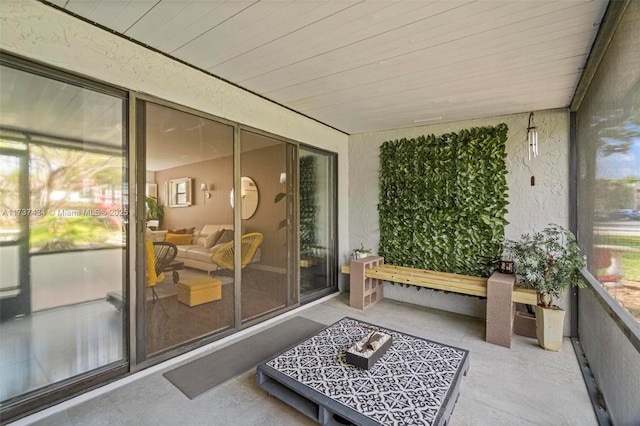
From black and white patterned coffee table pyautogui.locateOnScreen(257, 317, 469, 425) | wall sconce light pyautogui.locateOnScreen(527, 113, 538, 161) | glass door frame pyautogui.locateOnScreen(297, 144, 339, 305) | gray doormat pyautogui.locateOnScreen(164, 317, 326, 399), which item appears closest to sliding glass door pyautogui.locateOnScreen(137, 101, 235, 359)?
gray doormat pyautogui.locateOnScreen(164, 317, 326, 399)

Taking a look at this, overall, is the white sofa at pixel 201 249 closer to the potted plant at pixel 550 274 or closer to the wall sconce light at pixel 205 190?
the wall sconce light at pixel 205 190

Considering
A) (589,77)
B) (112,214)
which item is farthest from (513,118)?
(112,214)

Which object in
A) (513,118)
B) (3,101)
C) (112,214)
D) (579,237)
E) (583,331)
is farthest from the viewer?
(513,118)

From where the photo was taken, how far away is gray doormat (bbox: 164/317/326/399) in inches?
90.4

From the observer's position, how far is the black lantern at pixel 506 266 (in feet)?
11.3

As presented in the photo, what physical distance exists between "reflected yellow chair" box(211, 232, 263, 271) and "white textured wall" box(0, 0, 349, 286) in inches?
52.6

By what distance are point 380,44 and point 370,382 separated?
2.48m

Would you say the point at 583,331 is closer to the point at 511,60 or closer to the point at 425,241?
the point at 425,241

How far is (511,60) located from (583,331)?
281 cm

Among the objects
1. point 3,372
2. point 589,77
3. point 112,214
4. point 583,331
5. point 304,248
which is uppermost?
point 589,77

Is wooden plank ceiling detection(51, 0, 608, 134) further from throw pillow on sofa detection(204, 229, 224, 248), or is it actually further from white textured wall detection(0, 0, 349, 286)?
throw pillow on sofa detection(204, 229, 224, 248)

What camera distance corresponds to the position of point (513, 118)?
12.0 ft

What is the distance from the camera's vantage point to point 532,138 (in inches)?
134

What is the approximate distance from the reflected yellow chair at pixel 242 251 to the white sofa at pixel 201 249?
0.05 metres
